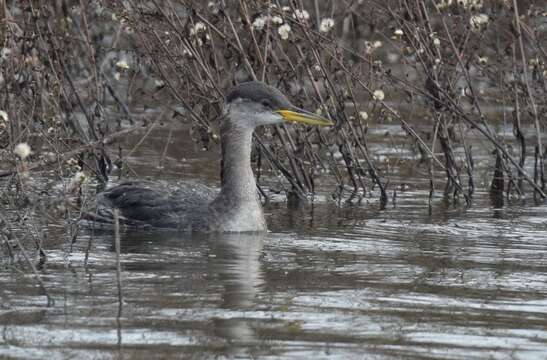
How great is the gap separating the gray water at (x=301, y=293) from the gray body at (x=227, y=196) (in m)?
0.19

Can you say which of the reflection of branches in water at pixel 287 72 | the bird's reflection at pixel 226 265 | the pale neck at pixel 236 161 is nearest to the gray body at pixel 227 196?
the pale neck at pixel 236 161

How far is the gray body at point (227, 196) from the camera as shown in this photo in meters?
11.7

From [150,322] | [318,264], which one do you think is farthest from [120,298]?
[318,264]

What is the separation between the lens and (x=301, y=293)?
8820 mm

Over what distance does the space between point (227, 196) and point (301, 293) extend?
313 centimetres

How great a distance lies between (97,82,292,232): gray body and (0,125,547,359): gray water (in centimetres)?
19

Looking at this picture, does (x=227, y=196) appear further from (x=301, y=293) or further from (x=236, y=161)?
(x=301, y=293)

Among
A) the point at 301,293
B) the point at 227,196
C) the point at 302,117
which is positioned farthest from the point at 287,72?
the point at 301,293

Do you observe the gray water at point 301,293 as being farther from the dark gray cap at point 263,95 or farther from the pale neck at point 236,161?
the dark gray cap at point 263,95

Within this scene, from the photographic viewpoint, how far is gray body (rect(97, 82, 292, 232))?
11.7 m

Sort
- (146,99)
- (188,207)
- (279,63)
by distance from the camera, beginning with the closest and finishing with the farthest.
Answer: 1. (188,207)
2. (279,63)
3. (146,99)

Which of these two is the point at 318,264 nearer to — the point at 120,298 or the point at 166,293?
the point at 166,293

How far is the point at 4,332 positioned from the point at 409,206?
6.36 metres

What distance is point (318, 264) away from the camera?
10008 millimetres
